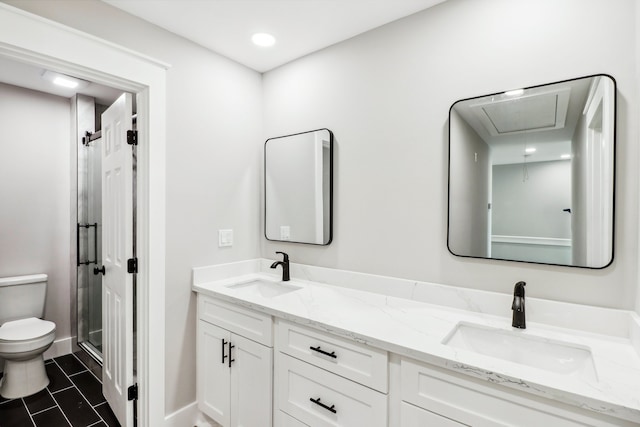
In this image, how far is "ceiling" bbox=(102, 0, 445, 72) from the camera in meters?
1.69

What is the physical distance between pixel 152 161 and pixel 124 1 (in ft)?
2.70

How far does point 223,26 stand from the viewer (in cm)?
188

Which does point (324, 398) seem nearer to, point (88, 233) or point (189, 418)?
point (189, 418)

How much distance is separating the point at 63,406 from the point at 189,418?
99cm

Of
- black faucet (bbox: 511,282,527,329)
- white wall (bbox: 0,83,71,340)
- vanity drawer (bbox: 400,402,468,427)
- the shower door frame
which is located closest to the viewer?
vanity drawer (bbox: 400,402,468,427)

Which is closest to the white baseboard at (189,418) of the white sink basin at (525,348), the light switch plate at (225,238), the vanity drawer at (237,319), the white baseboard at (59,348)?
the vanity drawer at (237,319)

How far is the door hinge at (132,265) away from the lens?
6.19ft

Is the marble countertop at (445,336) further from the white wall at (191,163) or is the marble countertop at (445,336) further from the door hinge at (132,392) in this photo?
the door hinge at (132,392)

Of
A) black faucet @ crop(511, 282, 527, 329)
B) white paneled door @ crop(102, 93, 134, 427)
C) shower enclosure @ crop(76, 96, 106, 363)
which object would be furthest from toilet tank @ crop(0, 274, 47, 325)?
black faucet @ crop(511, 282, 527, 329)

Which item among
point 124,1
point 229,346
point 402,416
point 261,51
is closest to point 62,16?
point 124,1

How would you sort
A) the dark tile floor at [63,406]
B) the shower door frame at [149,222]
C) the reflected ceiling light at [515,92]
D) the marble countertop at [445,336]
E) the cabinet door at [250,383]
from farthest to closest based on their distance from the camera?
the dark tile floor at [63,406]
the shower door frame at [149,222]
the cabinet door at [250,383]
the reflected ceiling light at [515,92]
the marble countertop at [445,336]

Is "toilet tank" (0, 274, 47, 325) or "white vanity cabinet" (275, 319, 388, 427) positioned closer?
"white vanity cabinet" (275, 319, 388, 427)

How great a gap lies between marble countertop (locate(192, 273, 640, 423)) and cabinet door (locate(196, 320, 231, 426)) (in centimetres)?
25

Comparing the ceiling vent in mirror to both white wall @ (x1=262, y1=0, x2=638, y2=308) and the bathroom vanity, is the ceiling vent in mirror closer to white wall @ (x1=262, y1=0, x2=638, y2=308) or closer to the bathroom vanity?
white wall @ (x1=262, y1=0, x2=638, y2=308)
